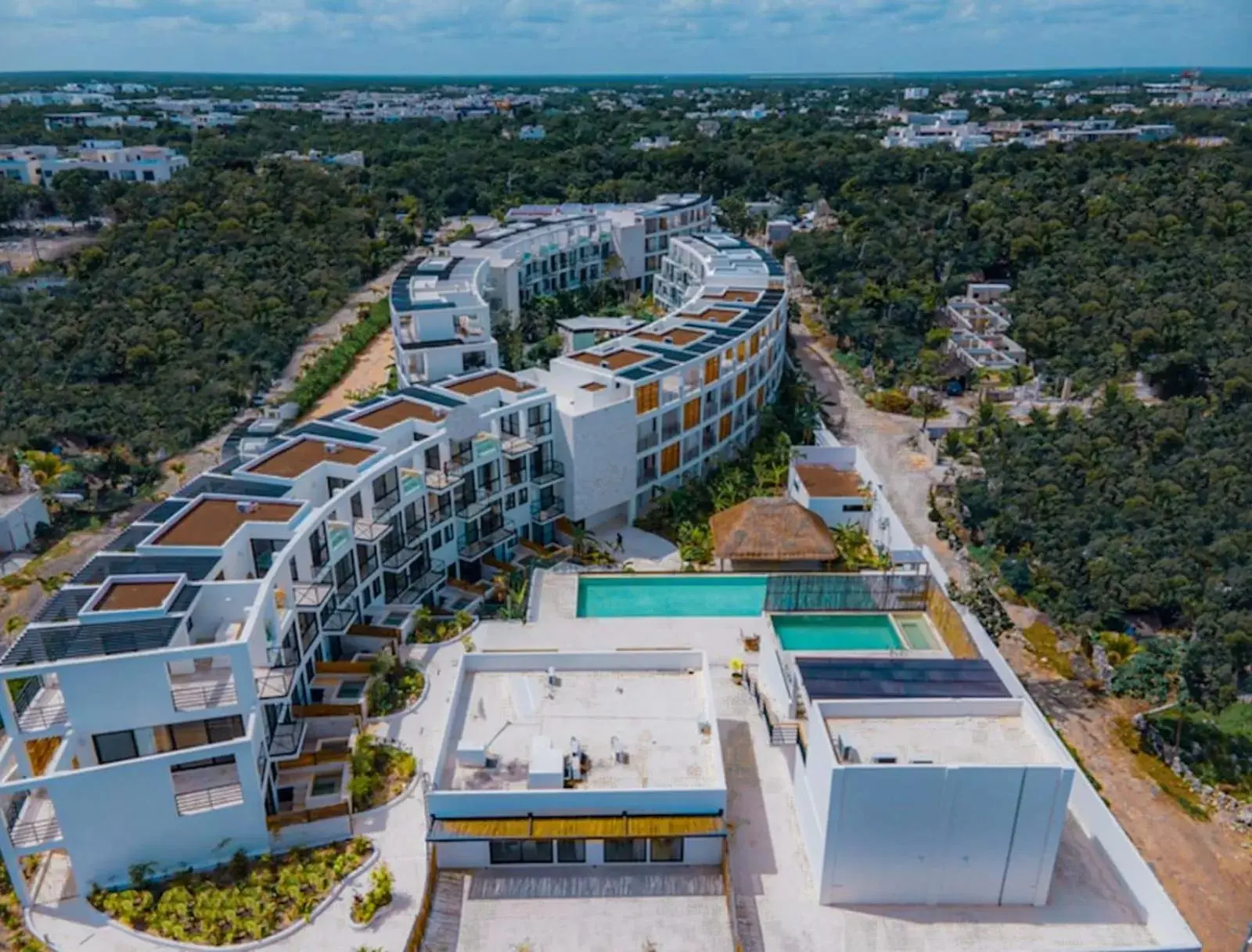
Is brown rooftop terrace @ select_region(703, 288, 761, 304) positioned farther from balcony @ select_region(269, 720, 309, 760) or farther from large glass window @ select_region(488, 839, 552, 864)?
large glass window @ select_region(488, 839, 552, 864)

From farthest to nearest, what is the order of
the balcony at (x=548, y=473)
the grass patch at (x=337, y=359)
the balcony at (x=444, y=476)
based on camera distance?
the grass patch at (x=337, y=359), the balcony at (x=548, y=473), the balcony at (x=444, y=476)

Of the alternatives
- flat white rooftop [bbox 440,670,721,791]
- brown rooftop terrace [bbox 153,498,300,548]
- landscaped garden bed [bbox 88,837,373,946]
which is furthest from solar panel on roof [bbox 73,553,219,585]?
flat white rooftop [bbox 440,670,721,791]

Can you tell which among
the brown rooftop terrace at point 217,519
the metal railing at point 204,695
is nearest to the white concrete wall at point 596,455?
the brown rooftop terrace at point 217,519

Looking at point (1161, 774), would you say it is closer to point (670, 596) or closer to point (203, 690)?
point (670, 596)

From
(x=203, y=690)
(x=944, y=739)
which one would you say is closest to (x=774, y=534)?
(x=944, y=739)

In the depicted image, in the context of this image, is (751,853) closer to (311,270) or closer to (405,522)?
(405,522)

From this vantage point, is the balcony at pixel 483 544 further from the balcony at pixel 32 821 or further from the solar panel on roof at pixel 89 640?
the balcony at pixel 32 821
